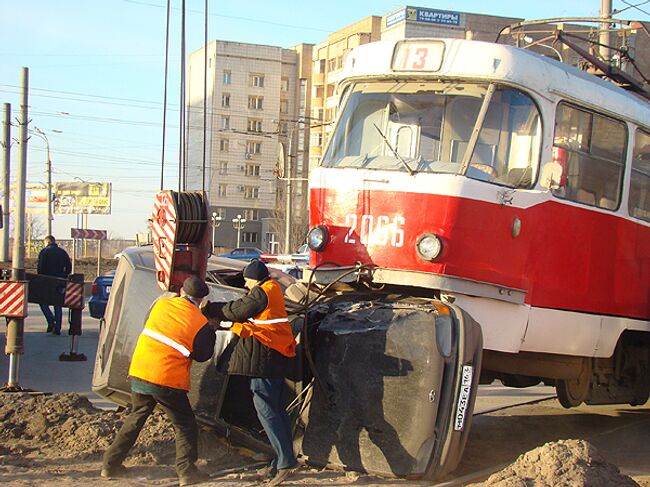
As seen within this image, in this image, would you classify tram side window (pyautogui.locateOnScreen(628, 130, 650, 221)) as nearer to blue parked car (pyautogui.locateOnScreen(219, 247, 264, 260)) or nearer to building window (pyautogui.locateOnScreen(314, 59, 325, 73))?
blue parked car (pyautogui.locateOnScreen(219, 247, 264, 260))

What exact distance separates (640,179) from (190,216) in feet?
15.1

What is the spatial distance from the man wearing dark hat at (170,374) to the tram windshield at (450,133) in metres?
2.21

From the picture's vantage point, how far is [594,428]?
10805 millimetres

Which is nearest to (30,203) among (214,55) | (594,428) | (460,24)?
(214,55)

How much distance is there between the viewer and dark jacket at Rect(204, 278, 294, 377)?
6988mm

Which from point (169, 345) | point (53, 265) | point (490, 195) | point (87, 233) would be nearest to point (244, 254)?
point (87, 233)

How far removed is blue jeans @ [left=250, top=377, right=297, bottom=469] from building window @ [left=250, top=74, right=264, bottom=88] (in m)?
77.3

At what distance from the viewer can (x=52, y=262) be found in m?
18.7

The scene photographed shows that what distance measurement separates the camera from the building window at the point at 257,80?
82562mm

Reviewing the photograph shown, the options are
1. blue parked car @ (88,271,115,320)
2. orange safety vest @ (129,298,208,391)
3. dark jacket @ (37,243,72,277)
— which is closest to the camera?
orange safety vest @ (129,298,208,391)

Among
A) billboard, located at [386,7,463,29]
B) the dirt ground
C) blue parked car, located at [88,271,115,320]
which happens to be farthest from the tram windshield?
billboard, located at [386,7,463,29]

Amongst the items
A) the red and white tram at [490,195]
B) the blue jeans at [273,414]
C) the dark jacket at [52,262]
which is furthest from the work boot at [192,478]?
the dark jacket at [52,262]

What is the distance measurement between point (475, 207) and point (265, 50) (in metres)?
77.8

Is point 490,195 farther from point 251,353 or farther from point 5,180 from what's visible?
point 5,180
